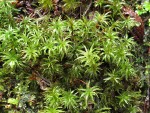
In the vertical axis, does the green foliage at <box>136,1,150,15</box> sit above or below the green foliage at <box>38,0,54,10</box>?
below

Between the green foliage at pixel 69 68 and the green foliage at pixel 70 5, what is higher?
the green foliage at pixel 70 5

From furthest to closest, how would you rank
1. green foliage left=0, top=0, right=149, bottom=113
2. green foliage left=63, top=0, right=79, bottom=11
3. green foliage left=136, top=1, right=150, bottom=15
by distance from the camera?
green foliage left=136, top=1, right=150, bottom=15 → green foliage left=63, top=0, right=79, bottom=11 → green foliage left=0, top=0, right=149, bottom=113

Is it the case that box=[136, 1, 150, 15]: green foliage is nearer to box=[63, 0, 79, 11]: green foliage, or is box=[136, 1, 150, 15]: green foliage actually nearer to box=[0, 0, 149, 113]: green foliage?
box=[0, 0, 149, 113]: green foliage

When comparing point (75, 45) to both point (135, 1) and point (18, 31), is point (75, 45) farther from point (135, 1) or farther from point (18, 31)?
point (135, 1)

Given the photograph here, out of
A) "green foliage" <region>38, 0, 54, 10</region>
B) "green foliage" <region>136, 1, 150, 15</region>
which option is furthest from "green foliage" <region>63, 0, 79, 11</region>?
"green foliage" <region>136, 1, 150, 15</region>

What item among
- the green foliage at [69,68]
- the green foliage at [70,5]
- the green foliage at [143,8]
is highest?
the green foliage at [70,5]

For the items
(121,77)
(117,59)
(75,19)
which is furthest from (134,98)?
(75,19)

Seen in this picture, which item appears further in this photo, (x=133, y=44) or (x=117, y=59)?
(x=133, y=44)

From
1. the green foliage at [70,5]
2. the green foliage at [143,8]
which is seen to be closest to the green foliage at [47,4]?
the green foliage at [70,5]

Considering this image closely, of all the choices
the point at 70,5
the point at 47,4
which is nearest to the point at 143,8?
the point at 70,5

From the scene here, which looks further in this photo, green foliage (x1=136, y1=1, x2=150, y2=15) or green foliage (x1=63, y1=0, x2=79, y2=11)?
green foliage (x1=136, y1=1, x2=150, y2=15)

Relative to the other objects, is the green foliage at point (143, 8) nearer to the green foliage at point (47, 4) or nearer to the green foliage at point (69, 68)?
the green foliage at point (69, 68)
